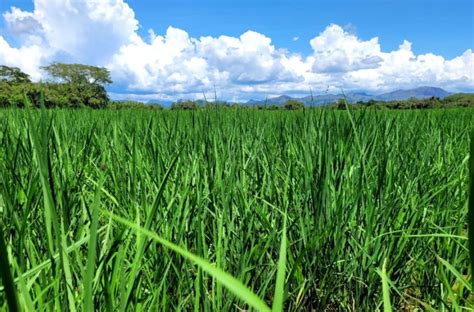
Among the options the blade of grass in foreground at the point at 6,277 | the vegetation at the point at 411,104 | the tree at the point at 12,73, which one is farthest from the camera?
the tree at the point at 12,73

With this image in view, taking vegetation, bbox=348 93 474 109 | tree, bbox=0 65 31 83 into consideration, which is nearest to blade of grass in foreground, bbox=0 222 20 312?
vegetation, bbox=348 93 474 109

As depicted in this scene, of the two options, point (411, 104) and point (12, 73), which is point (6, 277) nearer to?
point (411, 104)

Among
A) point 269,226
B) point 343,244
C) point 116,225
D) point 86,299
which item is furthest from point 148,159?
point 86,299

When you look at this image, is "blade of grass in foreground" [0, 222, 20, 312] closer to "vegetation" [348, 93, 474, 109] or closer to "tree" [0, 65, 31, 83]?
"vegetation" [348, 93, 474, 109]

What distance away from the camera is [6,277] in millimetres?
263

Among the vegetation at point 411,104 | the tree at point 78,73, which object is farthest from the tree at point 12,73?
the vegetation at point 411,104

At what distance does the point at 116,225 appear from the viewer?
1.18 m

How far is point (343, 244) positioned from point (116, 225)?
640 mm

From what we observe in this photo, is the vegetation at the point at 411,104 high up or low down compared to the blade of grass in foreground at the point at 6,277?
down

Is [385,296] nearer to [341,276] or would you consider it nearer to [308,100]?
[341,276]

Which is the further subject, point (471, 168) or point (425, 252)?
point (425, 252)

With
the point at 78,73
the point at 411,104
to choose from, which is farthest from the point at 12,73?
the point at 411,104

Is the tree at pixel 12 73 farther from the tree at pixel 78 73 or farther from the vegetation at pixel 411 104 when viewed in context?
the vegetation at pixel 411 104

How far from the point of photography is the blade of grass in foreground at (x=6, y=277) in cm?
25
